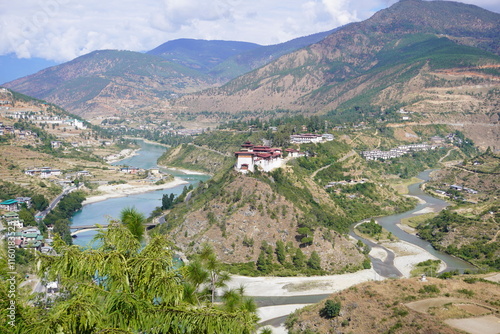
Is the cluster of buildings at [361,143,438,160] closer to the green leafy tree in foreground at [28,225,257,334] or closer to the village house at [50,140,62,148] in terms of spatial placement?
the village house at [50,140,62,148]

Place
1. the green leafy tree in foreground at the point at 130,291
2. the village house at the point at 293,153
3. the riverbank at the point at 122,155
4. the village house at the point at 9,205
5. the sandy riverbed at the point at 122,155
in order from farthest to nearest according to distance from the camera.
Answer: the sandy riverbed at the point at 122,155, the riverbank at the point at 122,155, the village house at the point at 293,153, the village house at the point at 9,205, the green leafy tree in foreground at the point at 130,291

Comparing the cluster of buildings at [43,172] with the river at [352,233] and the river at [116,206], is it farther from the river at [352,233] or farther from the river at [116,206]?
the river at [352,233]

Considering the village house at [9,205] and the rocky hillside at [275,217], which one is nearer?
the rocky hillside at [275,217]

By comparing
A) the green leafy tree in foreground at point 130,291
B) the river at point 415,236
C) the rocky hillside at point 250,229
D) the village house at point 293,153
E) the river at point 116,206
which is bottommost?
the river at point 415,236

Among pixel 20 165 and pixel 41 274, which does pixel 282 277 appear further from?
pixel 20 165

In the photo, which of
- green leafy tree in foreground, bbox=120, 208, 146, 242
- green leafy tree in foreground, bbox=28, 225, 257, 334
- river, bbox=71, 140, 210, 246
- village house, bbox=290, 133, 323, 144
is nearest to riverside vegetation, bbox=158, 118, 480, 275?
village house, bbox=290, 133, 323, 144

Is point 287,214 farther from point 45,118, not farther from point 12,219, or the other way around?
point 45,118

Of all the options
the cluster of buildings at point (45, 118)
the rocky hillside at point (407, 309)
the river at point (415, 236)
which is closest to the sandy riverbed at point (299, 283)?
the river at point (415, 236)
